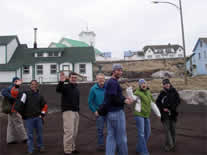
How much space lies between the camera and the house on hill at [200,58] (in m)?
39.0

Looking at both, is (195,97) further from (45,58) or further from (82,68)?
(45,58)

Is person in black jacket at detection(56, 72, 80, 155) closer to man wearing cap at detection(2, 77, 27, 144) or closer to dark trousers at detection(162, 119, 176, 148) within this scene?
man wearing cap at detection(2, 77, 27, 144)

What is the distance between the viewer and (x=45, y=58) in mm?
30250

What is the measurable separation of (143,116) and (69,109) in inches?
72.7

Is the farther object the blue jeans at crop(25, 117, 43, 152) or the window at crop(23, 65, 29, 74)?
the window at crop(23, 65, 29, 74)

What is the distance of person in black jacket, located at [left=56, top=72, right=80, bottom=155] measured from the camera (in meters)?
5.14

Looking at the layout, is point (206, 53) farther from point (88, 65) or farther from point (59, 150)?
point (59, 150)

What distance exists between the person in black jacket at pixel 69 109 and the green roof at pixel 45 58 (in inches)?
940

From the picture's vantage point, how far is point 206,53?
127 feet

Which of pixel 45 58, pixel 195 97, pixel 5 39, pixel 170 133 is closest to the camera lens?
pixel 170 133

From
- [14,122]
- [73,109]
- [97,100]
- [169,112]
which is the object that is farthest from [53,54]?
[169,112]

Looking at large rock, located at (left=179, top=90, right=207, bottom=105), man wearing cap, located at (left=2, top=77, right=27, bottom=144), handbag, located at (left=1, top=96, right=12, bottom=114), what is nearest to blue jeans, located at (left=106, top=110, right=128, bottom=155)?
man wearing cap, located at (left=2, top=77, right=27, bottom=144)

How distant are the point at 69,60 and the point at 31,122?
24.8m

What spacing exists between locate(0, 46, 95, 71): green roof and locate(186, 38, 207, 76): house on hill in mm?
21933
